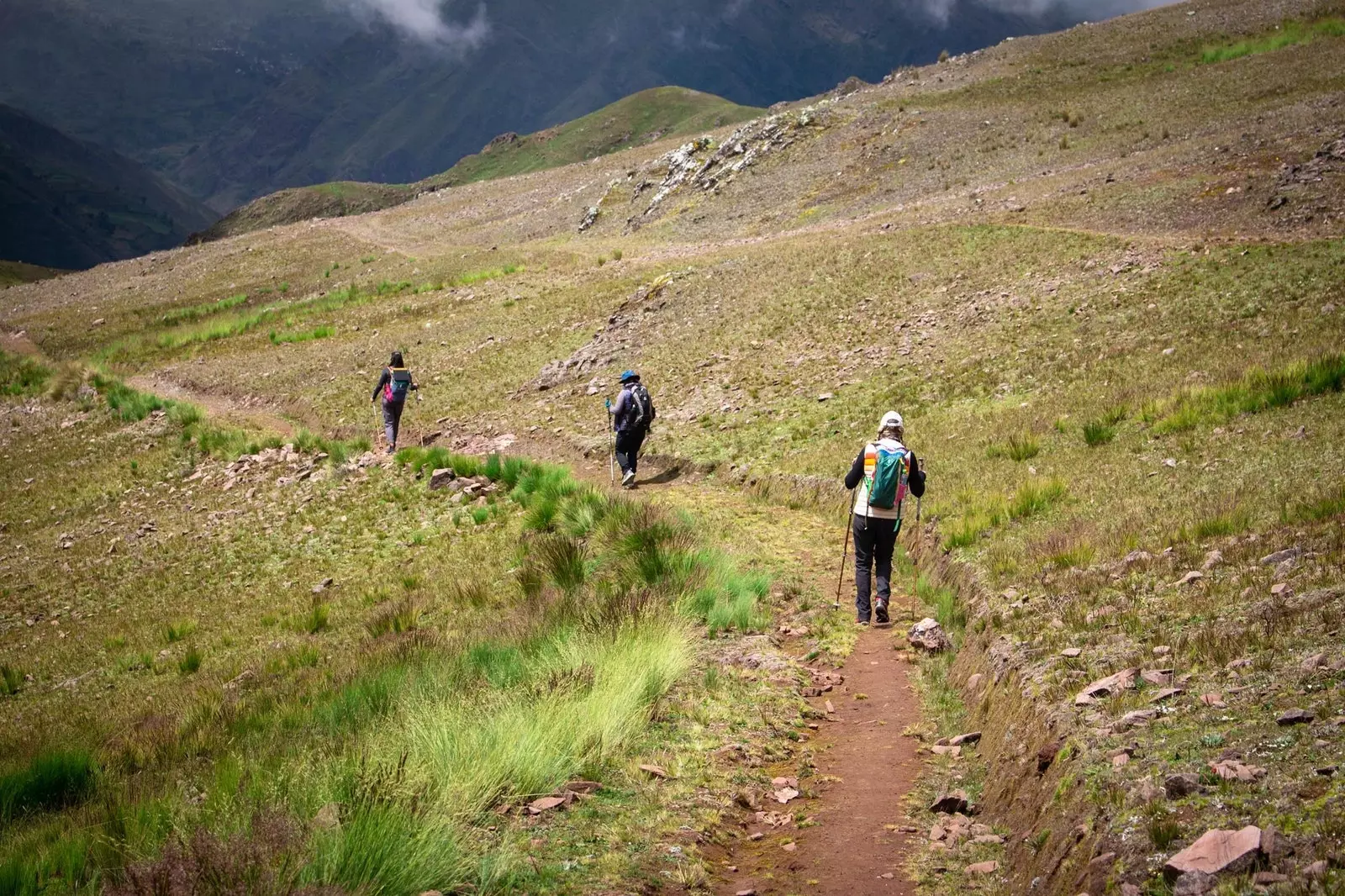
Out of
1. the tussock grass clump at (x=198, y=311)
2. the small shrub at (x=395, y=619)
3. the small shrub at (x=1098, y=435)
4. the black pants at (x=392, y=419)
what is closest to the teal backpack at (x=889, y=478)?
the small shrub at (x=1098, y=435)

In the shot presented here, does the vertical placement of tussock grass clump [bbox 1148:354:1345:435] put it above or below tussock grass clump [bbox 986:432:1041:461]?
above

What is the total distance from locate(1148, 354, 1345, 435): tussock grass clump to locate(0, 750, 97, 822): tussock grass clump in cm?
1262

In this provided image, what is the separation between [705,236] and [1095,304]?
26.0 m

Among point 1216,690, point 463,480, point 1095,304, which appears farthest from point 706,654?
point 1095,304

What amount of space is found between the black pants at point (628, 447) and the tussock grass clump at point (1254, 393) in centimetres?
904

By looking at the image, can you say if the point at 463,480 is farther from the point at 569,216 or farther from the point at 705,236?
the point at 569,216

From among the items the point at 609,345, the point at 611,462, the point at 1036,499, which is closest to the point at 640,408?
the point at 611,462

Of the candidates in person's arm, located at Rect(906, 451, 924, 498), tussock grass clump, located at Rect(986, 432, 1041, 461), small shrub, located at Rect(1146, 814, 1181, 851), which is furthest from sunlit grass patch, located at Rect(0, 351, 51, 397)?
small shrub, located at Rect(1146, 814, 1181, 851)

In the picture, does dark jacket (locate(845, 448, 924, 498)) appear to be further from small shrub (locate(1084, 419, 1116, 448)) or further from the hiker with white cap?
small shrub (locate(1084, 419, 1116, 448))

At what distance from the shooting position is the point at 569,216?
62.8 m

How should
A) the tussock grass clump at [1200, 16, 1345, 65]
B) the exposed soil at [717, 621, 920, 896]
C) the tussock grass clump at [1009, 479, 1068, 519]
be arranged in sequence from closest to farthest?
the exposed soil at [717, 621, 920, 896], the tussock grass clump at [1009, 479, 1068, 519], the tussock grass clump at [1200, 16, 1345, 65]

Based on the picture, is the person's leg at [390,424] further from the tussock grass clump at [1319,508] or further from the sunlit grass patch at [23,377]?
the sunlit grass patch at [23,377]

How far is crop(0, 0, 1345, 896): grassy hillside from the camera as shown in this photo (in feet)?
16.5

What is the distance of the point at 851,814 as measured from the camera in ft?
19.8
